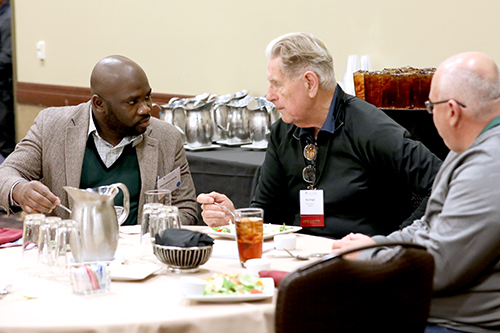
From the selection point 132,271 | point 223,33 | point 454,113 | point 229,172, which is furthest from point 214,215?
point 223,33

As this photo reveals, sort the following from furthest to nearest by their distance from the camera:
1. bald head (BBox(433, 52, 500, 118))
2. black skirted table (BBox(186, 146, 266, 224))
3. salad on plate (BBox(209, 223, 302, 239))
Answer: black skirted table (BBox(186, 146, 266, 224))
salad on plate (BBox(209, 223, 302, 239))
bald head (BBox(433, 52, 500, 118))

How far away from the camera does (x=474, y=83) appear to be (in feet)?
5.25

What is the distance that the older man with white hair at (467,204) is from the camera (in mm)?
1475

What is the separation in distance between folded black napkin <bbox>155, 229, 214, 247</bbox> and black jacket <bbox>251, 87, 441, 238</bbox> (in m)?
0.98

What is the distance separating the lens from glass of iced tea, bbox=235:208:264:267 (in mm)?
1747

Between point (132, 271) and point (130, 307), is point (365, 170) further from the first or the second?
point (130, 307)

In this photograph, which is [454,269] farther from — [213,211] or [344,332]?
[213,211]

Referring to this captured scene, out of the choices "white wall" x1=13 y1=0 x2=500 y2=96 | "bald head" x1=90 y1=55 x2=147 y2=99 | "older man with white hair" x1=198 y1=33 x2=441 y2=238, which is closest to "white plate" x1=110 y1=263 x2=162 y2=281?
"older man with white hair" x1=198 y1=33 x2=441 y2=238

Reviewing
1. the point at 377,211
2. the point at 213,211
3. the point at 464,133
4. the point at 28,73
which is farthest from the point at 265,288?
the point at 28,73

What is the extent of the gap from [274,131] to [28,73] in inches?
189

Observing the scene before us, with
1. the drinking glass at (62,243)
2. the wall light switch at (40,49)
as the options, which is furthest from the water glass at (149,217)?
the wall light switch at (40,49)

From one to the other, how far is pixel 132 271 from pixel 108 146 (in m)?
1.24

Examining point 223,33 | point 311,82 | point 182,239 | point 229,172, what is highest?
point 223,33

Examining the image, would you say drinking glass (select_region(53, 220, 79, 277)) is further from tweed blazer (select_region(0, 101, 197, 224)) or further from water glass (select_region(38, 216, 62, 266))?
tweed blazer (select_region(0, 101, 197, 224))
